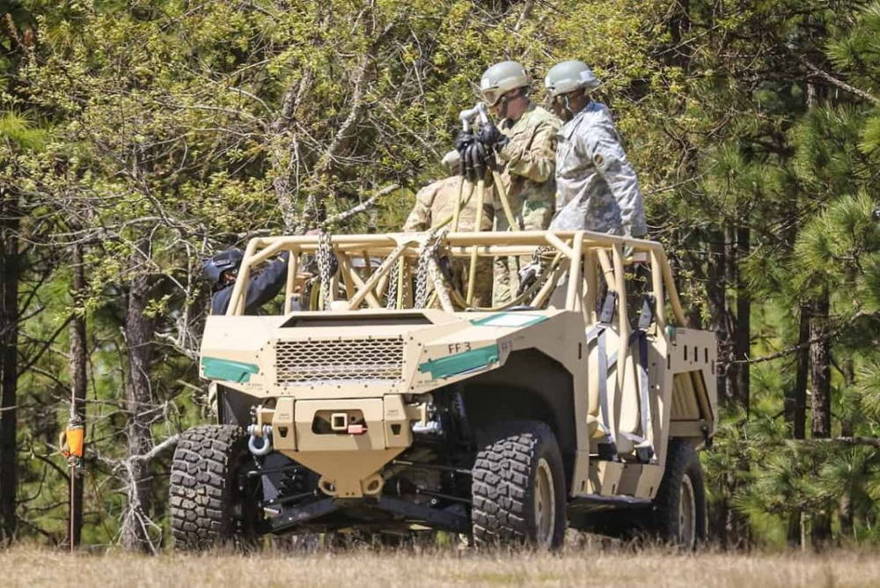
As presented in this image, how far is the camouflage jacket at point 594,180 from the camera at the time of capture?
39.4ft

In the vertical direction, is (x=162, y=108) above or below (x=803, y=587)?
above

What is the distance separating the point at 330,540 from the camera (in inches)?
488

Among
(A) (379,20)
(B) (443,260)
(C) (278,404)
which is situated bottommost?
(C) (278,404)

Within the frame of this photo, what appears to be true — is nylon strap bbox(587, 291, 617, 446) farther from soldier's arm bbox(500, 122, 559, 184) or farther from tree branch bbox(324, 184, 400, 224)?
tree branch bbox(324, 184, 400, 224)

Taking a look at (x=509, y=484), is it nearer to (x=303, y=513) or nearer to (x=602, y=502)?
(x=303, y=513)

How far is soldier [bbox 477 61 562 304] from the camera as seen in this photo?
1214cm

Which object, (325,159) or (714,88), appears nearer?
(325,159)

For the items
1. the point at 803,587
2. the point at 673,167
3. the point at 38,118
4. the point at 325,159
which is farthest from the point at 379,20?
the point at 803,587

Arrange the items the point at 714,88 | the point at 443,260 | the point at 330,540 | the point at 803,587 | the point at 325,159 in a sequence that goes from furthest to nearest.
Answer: the point at 714,88 < the point at 325,159 < the point at 330,540 < the point at 443,260 < the point at 803,587

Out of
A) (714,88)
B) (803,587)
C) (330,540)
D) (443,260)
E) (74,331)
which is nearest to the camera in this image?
(803,587)

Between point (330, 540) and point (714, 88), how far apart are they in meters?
9.56

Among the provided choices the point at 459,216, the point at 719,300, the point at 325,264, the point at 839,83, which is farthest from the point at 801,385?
the point at 325,264

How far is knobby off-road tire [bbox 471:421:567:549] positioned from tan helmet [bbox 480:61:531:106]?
116 inches

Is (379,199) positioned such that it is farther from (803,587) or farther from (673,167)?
(803,587)
